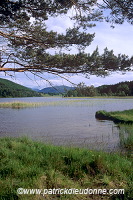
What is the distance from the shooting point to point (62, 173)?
5.04 meters

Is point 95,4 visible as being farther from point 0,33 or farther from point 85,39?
point 0,33

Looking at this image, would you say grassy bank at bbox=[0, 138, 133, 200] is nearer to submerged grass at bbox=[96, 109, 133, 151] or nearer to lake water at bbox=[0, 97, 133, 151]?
lake water at bbox=[0, 97, 133, 151]

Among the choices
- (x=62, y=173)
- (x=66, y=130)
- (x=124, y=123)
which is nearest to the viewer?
(x=62, y=173)

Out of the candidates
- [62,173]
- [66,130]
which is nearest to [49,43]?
[62,173]

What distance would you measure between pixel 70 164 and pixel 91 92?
268cm

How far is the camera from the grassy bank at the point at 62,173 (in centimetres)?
418

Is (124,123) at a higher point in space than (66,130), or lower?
higher

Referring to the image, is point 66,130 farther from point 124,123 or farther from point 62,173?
point 62,173

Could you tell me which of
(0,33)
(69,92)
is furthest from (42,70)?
(0,33)

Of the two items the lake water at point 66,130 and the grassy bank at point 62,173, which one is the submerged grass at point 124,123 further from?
the grassy bank at point 62,173

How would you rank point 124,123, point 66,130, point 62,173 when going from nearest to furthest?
point 62,173, point 66,130, point 124,123

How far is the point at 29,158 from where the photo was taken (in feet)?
19.2

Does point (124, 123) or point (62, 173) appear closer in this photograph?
point (62, 173)

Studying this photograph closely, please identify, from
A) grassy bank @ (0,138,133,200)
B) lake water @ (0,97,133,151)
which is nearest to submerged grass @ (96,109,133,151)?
lake water @ (0,97,133,151)
